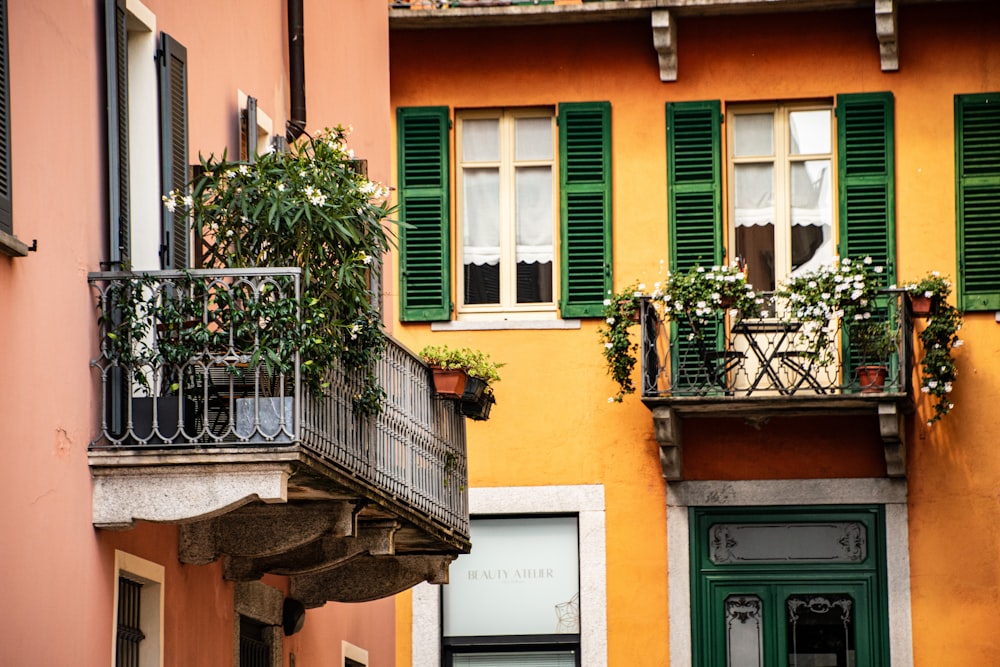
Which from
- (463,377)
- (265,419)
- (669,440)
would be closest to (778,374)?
(669,440)

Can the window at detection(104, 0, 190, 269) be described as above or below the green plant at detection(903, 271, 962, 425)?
above

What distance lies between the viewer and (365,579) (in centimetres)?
1352

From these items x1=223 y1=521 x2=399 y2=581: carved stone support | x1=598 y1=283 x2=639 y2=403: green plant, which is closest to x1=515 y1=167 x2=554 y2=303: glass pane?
x1=598 y1=283 x2=639 y2=403: green plant

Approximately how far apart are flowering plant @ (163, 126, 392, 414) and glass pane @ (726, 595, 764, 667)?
819cm

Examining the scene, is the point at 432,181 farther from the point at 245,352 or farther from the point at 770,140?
the point at 245,352

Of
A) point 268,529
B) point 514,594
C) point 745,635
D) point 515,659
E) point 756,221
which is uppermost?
point 756,221

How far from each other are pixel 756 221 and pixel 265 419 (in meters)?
9.64

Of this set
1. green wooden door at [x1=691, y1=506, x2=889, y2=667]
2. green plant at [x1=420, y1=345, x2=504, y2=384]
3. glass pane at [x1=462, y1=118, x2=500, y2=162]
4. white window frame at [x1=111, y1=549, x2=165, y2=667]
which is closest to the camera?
white window frame at [x1=111, y1=549, x2=165, y2=667]

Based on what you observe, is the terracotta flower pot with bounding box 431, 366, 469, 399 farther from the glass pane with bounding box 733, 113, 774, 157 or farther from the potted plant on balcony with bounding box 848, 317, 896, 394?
the glass pane with bounding box 733, 113, 774, 157

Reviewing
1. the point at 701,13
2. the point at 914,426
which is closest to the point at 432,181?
the point at 701,13

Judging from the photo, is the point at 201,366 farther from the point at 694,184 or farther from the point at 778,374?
the point at 694,184

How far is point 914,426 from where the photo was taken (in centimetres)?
1800

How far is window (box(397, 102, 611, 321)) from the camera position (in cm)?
1862

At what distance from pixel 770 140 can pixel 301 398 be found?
31.9ft
